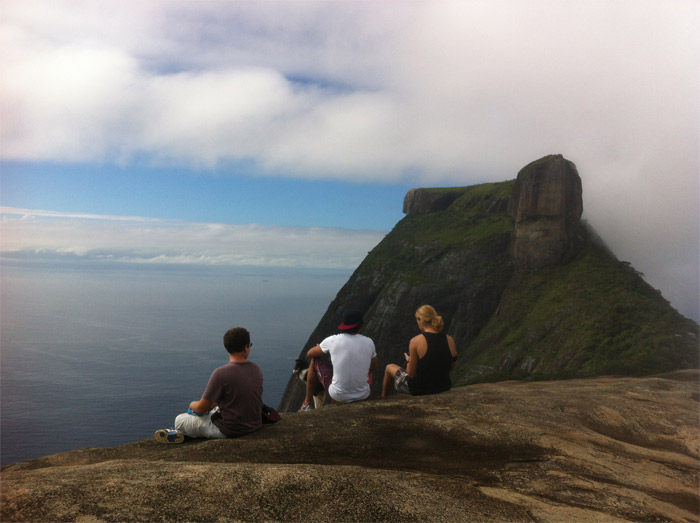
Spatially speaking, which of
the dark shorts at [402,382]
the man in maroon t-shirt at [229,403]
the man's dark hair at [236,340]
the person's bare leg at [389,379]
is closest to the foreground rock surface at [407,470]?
the man in maroon t-shirt at [229,403]

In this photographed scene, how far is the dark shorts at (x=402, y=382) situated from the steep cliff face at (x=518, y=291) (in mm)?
22060

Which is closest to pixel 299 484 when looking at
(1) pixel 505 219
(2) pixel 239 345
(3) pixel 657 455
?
(2) pixel 239 345

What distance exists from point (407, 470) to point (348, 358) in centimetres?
389

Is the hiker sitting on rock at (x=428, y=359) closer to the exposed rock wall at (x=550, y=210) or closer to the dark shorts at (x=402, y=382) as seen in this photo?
the dark shorts at (x=402, y=382)

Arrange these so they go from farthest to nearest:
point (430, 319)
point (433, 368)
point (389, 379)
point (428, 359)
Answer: point (389, 379) < point (433, 368) < point (428, 359) < point (430, 319)

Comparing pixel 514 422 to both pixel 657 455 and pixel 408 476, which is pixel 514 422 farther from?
pixel 408 476

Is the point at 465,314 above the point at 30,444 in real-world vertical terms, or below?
above

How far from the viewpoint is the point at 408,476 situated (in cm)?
629

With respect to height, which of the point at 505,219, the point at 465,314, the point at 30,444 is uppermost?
the point at 505,219

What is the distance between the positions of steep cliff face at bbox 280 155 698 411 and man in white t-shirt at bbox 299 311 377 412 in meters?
23.4

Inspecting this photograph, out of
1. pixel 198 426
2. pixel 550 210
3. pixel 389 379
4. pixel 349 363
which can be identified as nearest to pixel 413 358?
pixel 389 379

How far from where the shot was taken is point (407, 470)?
6.77 meters

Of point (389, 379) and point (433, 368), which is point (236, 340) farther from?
point (389, 379)

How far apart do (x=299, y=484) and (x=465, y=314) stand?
7963 centimetres
